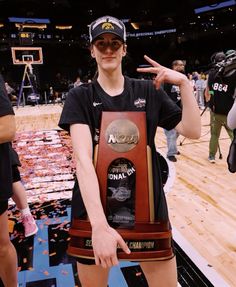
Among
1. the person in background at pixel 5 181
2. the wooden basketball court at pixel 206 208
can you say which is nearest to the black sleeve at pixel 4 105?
the person in background at pixel 5 181

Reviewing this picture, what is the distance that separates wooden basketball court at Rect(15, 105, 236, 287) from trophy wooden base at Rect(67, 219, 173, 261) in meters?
1.32

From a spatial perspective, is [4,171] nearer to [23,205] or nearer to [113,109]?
[113,109]

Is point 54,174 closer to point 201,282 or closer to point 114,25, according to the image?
point 201,282

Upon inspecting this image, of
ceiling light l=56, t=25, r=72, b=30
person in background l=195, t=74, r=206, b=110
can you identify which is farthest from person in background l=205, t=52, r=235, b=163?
ceiling light l=56, t=25, r=72, b=30

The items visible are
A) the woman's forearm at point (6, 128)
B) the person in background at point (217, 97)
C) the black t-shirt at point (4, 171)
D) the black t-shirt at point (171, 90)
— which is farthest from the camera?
the black t-shirt at point (171, 90)

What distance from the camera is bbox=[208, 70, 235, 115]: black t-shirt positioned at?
170 inches

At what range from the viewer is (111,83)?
122 centimetres

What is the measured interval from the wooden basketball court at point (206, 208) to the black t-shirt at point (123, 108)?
142 cm

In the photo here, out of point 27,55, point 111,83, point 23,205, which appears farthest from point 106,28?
point 27,55

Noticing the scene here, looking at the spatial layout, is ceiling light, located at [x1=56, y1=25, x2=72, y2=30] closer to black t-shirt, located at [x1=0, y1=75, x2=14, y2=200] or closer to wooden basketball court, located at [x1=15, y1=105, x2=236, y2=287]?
wooden basketball court, located at [x1=15, y1=105, x2=236, y2=287]

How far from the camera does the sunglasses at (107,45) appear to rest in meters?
1.20

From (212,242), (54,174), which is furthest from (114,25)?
(54,174)

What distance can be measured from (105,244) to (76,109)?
0.52 metres

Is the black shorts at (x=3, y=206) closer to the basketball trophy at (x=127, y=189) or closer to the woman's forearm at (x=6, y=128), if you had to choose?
the woman's forearm at (x=6, y=128)
